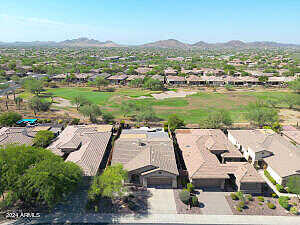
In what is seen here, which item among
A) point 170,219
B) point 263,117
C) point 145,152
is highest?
point 263,117

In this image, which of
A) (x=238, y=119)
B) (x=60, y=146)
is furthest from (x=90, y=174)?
(x=238, y=119)

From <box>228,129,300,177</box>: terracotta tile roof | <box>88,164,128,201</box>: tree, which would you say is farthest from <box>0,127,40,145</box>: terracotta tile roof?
<box>228,129,300,177</box>: terracotta tile roof

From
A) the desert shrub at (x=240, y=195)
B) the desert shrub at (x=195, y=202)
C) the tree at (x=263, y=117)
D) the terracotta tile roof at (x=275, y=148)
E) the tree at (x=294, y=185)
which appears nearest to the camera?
the desert shrub at (x=195, y=202)

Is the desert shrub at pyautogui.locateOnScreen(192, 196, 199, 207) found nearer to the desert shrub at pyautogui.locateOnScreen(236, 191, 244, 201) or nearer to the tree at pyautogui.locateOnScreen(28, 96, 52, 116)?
the desert shrub at pyautogui.locateOnScreen(236, 191, 244, 201)

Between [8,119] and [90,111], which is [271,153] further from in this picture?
[8,119]

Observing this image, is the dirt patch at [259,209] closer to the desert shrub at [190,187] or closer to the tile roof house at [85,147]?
the desert shrub at [190,187]

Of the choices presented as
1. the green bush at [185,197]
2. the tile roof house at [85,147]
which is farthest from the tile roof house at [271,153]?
the tile roof house at [85,147]

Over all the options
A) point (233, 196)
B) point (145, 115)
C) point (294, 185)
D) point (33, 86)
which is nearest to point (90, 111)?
point (145, 115)
